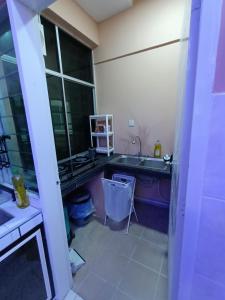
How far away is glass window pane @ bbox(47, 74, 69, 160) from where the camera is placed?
1.99m

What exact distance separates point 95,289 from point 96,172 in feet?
3.64

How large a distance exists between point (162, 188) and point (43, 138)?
204 centimetres

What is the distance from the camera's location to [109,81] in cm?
248

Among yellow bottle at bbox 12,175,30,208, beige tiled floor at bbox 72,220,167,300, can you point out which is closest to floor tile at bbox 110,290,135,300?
beige tiled floor at bbox 72,220,167,300

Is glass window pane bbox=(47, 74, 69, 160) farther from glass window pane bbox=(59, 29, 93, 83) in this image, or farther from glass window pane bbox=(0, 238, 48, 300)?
glass window pane bbox=(0, 238, 48, 300)

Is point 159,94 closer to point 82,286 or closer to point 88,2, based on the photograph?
point 88,2

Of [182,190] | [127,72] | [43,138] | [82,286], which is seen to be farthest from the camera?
[127,72]

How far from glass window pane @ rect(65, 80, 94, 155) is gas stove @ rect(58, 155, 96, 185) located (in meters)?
0.25

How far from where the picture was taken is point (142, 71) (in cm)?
220

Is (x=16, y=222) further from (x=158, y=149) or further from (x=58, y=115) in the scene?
(x=158, y=149)

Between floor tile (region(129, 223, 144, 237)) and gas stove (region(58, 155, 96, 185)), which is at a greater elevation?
gas stove (region(58, 155, 96, 185))

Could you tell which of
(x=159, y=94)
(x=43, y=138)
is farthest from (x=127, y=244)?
(x=159, y=94)

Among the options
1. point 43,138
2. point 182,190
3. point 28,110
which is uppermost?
point 28,110

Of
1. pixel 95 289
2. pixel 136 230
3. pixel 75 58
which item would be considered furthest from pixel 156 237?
pixel 75 58
